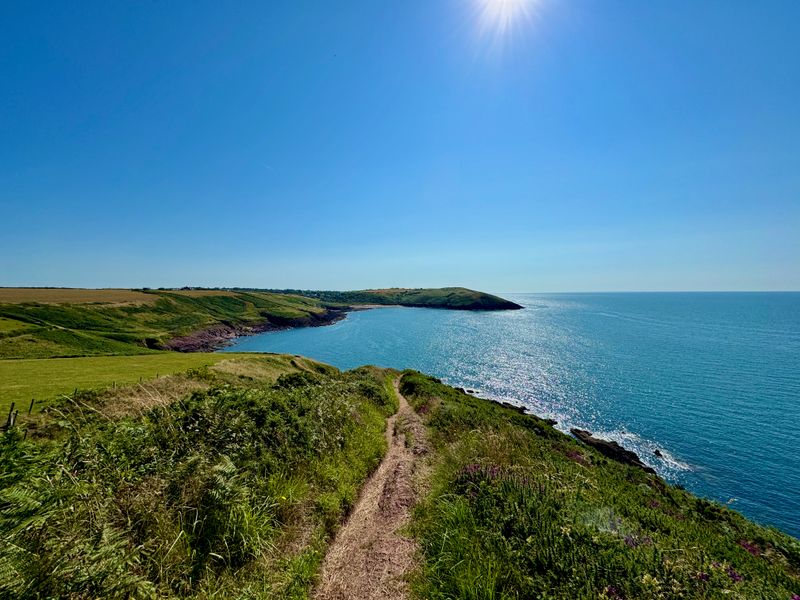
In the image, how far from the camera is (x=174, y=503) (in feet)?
21.7

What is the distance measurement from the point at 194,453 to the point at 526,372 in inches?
2587

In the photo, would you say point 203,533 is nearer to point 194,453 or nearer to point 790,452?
point 194,453

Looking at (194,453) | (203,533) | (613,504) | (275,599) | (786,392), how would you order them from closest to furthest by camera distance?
(275,599) → (203,533) → (194,453) → (613,504) → (786,392)

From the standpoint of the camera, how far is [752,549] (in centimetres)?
1332

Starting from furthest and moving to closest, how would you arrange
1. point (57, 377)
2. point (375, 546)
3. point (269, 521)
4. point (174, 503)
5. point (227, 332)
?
1. point (227, 332)
2. point (57, 377)
3. point (375, 546)
4. point (269, 521)
5. point (174, 503)

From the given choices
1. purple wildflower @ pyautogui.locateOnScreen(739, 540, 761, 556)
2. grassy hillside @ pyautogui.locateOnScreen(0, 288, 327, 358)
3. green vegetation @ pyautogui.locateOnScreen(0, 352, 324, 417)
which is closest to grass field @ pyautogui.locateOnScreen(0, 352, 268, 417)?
green vegetation @ pyautogui.locateOnScreen(0, 352, 324, 417)

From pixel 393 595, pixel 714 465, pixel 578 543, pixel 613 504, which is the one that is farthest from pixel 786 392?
pixel 393 595

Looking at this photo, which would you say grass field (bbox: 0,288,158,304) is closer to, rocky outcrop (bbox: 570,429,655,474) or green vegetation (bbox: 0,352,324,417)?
green vegetation (bbox: 0,352,324,417)

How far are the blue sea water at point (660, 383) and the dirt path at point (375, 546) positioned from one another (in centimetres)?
2595

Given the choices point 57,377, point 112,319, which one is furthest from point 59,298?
point 57,377

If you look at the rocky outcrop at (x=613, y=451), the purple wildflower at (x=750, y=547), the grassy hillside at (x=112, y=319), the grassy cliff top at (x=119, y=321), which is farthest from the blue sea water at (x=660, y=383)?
the grassy hillside at (x=112, y=319)

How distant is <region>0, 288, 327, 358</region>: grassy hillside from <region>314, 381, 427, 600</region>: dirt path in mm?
54870

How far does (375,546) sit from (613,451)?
112 ft

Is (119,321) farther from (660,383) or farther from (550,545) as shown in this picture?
(660,383)
